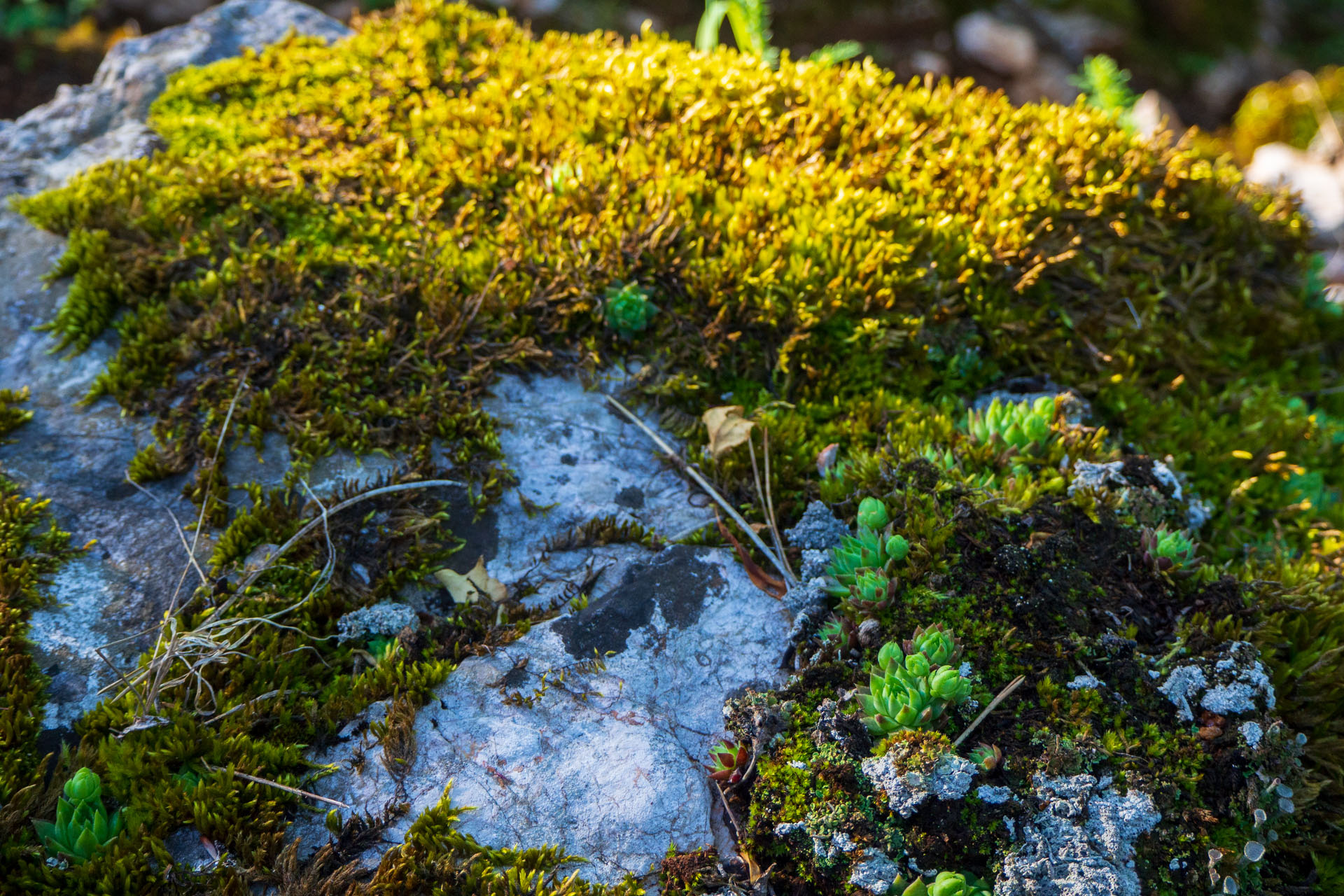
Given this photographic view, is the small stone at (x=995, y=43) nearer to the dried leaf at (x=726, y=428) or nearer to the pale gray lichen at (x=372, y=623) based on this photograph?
the dried leaf at (x=726, y=428)

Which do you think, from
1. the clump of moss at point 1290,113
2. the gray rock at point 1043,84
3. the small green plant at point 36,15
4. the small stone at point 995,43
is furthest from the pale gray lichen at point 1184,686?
the small green plant at point 36,15

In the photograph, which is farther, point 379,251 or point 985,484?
point 379,251

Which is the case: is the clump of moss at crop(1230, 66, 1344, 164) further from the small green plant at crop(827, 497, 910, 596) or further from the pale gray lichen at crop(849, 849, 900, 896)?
the pale gray lichen at crop(849, 849, 900, 896)

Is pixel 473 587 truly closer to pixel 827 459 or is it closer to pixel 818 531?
pixel 818 531

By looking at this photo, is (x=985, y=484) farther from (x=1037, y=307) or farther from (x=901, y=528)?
(x=1037, y=307)

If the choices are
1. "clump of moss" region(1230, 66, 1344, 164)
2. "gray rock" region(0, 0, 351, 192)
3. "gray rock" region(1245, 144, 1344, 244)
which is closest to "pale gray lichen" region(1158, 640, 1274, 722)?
"gray rock" region(0, 0, 351, 192)

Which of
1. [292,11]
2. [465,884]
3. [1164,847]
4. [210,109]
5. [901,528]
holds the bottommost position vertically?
[465,884]

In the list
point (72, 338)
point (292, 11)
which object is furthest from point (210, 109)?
point (72, 338)
